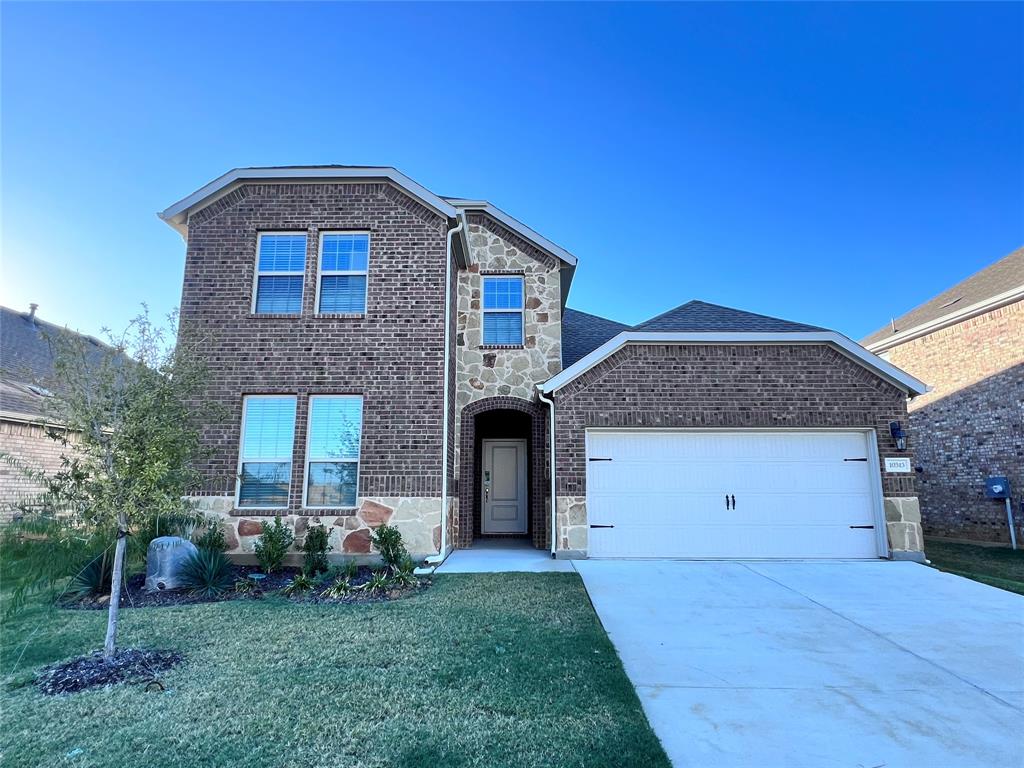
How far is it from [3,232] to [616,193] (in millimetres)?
14060

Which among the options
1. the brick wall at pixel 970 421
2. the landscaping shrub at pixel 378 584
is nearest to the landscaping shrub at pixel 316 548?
the landscaping shrub at pixel 378 584

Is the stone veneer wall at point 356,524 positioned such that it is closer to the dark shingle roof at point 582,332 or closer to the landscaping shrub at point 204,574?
the landscaping shrub at point 204,574

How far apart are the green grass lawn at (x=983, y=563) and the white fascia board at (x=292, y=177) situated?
10778mm

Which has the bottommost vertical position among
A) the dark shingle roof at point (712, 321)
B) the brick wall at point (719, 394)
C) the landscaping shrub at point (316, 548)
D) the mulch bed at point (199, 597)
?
the mulch bed at point (199, 597)

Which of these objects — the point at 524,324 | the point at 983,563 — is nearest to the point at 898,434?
the point at 983,563

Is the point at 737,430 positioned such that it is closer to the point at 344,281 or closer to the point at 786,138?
the point at 344,281

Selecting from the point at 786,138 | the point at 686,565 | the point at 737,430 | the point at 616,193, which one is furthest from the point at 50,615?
the point at 786,138

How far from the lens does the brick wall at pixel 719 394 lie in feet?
30.9

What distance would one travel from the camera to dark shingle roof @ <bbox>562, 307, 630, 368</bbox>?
39.3 feet

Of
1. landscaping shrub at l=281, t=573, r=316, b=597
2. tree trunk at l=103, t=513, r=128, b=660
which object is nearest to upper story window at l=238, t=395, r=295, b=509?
landscaping shrub at l=281, t=573, r=316, b=597

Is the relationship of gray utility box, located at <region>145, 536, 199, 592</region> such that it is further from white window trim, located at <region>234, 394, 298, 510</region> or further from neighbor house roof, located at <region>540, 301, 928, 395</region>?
neighbor house roof, located at <region>540, 301, 928, 395</region>

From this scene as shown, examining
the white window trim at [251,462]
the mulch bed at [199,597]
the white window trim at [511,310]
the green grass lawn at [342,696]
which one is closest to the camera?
the green grass lawn at [342,696]

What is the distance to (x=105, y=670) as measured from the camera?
4.16 meters

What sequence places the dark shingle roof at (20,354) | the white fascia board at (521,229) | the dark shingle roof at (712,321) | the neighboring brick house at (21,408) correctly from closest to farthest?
the dark shingle roof at (712,321), the neighboring brick house at (21,408), the white fascia board at (521,229), the dark shingle roof at (20,354)
